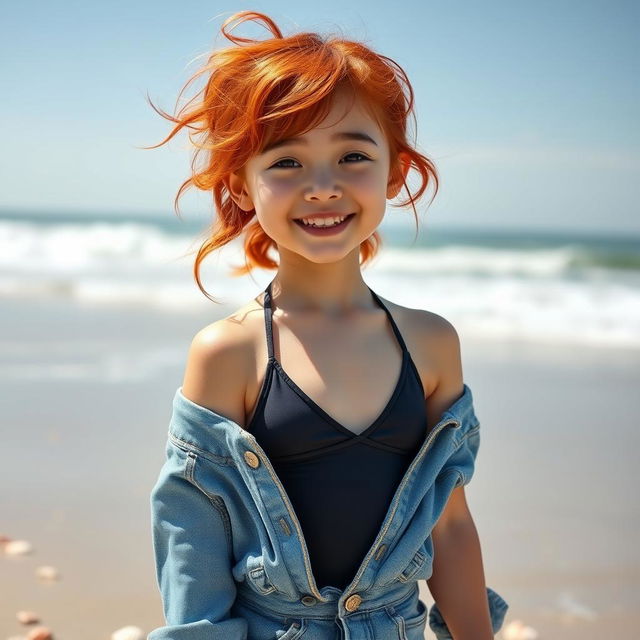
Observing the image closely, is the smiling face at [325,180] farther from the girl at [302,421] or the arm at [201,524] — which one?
the arm at [201,524]

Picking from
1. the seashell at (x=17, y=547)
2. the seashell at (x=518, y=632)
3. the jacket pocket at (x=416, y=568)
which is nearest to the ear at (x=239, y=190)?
the jacket pocket at (x=416, y=568)

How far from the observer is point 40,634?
8.20ft

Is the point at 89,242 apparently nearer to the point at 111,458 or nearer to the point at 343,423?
the point at 111,458

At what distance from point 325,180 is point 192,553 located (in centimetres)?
75

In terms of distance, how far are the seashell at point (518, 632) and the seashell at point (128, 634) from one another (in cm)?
115

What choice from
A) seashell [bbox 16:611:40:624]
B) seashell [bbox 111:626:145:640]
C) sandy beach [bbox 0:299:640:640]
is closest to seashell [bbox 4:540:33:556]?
sandy beach [bbox 0:299:640:640]

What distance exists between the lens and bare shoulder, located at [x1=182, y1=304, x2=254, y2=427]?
5.20ft

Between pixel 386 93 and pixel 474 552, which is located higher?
pixel 386 93

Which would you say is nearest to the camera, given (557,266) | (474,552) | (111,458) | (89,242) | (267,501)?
(267,501)

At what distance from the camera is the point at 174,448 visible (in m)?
1.60

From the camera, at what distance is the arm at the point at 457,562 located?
5.90ft

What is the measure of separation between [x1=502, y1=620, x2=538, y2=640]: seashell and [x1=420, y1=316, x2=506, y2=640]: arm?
866 millimetres

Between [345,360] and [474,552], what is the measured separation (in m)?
0.56

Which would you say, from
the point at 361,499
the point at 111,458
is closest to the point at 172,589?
the point at 361,499
